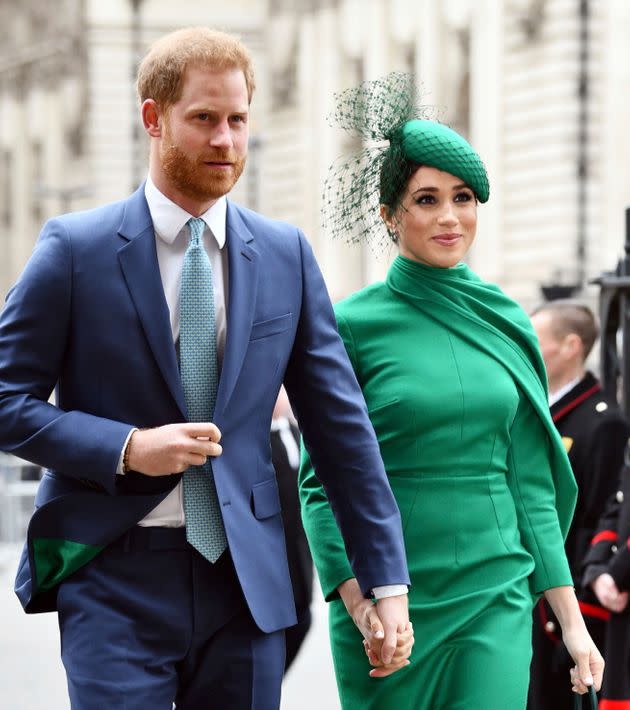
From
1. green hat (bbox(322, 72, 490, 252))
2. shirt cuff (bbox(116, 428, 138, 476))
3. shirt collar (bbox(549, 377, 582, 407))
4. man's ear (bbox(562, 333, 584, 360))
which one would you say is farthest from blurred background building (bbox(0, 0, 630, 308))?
shirt cuff (bbox(116, 428, 138, 476))

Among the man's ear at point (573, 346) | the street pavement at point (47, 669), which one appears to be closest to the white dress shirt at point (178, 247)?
the man's ear at point (573, 346)

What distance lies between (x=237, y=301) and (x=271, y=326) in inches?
4.6

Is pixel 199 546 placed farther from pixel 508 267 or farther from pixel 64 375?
pixel 508 267

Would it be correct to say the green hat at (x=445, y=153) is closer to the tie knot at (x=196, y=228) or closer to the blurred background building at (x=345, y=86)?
the tie knot at (x=196, y=228)

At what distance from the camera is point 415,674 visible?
4086mm

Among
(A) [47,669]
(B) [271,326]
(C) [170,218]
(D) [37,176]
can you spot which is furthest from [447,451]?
(D) [37,176]

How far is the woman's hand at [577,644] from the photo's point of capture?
13.8 ft

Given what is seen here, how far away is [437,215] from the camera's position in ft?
13.9

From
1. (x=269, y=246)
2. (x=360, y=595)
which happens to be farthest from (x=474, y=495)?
(x=269, y=246)

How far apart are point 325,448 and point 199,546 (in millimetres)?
411

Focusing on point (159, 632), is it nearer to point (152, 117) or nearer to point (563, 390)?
point (152, 117)

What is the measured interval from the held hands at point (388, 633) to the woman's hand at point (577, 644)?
23.9 inches

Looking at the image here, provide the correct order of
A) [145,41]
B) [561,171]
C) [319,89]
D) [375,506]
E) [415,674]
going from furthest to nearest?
[145,41] < [319,89] < [561,171] < [415,674] < [375,506]

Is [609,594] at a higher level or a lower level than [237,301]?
lower
